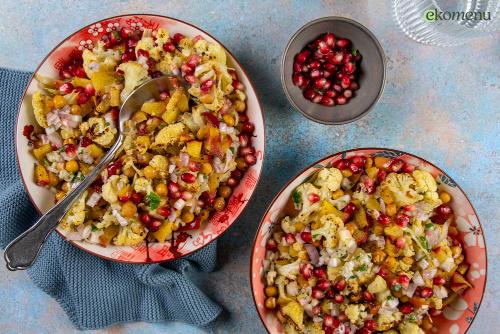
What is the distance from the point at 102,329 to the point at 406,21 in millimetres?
2060

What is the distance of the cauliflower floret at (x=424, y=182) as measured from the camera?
205 cm

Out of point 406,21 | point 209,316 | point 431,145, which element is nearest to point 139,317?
point 209,316

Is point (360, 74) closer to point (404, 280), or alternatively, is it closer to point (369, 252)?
point (369, 252)

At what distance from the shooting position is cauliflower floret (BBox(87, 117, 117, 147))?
2.02 metres

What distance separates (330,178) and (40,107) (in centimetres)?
119

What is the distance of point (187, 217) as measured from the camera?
2.05 metres

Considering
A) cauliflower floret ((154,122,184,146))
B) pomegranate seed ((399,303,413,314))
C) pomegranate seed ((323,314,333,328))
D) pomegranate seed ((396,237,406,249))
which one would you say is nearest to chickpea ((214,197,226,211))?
cauliflower floret ((154,122,184,146))

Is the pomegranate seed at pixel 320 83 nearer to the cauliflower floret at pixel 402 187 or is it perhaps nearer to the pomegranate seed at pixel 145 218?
the cauliflower floret at pixel 402 187

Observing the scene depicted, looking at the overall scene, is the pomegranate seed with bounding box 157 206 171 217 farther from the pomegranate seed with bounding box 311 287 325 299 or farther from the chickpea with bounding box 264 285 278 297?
the pomegranate seed with bounding box 311 287 325 299

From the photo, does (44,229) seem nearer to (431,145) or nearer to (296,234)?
(296,234)

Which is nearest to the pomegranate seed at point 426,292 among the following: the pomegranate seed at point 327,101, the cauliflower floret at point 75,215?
the pomegranate seed at point 327,101

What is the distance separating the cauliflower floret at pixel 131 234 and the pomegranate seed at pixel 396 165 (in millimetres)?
1068

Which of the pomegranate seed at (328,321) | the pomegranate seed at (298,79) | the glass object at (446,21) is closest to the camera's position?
the pomegranate seed at (328,321)

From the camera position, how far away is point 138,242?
2.03 metres
